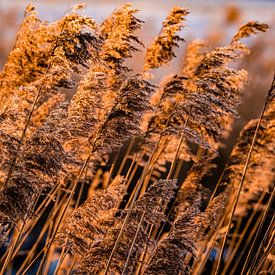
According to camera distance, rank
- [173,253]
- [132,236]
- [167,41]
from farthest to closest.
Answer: [167,41] → [132,236] → [173,253]

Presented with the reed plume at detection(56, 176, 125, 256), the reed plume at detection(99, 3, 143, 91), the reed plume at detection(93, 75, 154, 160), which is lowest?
the reed plume at detection(56, 176, 125, 256)

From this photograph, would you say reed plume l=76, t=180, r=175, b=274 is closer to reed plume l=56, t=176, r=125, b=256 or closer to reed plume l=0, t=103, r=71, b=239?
reed plume l=56, t=176, r=125, b=256

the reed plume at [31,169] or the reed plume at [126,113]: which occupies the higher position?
the reed plume at [126,113]

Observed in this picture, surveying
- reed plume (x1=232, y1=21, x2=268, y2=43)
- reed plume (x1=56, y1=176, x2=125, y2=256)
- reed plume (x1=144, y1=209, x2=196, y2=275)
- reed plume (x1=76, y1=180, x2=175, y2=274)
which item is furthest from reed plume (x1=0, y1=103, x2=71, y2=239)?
reed plume (x1=232, y1=21, x2=268, y2=43)

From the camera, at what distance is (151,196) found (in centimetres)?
385

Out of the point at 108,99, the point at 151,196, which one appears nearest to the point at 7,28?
the point at 108,99

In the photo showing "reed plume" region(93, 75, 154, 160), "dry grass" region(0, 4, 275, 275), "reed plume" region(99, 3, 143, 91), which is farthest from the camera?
"reed plume" region(99, 3, 143, 91)

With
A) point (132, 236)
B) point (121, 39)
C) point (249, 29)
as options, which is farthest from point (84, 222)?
point (249, 29)

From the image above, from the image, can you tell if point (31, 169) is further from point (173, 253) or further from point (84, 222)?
point (173, 253)

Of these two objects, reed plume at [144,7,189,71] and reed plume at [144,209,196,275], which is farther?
reed plume at [144,7,189,71]

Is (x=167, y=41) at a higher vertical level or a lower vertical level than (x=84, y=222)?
higher

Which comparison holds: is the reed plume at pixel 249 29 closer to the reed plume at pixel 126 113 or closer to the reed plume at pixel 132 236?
the reed plume at pixel 126 113

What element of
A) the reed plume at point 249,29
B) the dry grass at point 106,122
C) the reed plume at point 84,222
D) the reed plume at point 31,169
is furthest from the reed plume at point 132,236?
the reed plume at point 249,29

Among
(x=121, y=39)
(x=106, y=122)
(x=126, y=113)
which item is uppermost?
(x=121, y=39)
